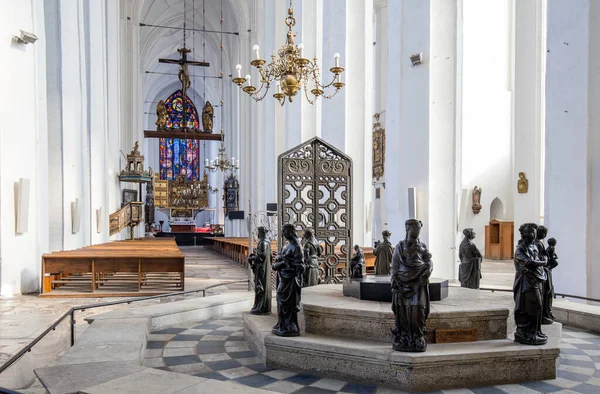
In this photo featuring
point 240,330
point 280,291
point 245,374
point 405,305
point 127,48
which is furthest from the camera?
point 127,48

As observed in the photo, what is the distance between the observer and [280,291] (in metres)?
4.65

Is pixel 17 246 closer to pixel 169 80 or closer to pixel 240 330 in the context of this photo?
pixel 240 330

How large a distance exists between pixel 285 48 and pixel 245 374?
8.18 meters

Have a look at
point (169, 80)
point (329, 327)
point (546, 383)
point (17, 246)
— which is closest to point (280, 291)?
point (329, 327)

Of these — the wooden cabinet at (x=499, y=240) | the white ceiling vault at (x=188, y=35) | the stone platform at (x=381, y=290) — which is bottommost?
the wooden cabinet at (x=499, y=240)

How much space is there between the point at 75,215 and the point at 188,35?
27654mm

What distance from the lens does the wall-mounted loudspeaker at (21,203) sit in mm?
8852

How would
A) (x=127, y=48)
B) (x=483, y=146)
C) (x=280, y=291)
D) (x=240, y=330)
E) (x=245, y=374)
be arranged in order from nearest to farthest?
(x=245, y=374) < (x=280, y=291) < (x=240, y=330) < (x=483, y=146) < (x=127, y=48)

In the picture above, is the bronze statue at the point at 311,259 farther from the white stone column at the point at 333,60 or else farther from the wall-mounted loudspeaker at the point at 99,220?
the wall-mounted loudspeaker at the point at 99,220

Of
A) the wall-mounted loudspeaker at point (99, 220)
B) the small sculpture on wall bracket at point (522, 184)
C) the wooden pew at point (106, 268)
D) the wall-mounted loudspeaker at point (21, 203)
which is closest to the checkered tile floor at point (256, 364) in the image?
the wooden pew at point (106, 268)

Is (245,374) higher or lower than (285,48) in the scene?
lower

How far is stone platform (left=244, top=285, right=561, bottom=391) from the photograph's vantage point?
390 centimetres

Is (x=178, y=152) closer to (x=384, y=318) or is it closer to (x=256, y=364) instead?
(x=256, y=364)

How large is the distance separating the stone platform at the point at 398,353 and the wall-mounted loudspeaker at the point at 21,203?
5.97 m
